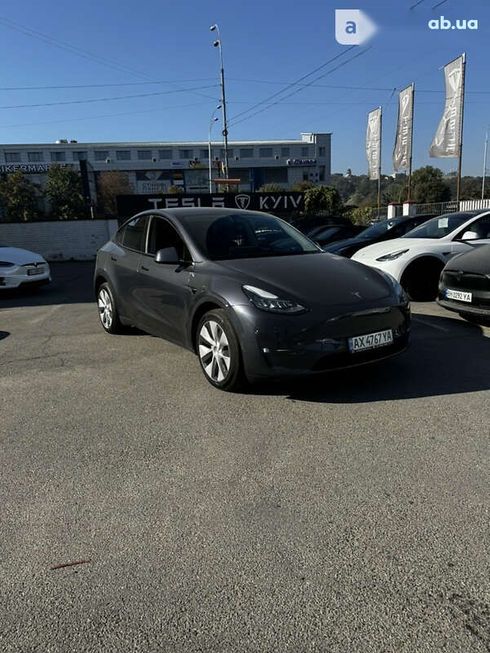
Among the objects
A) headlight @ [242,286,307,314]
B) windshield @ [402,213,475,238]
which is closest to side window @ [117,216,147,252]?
headlight @ [242,286,307,314]

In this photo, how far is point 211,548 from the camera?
2264 mm

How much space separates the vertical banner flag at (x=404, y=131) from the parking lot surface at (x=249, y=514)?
22912mm

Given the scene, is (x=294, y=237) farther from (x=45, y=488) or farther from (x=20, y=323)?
(x=20, y=323)

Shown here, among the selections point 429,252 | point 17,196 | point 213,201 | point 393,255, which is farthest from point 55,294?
point 17,196

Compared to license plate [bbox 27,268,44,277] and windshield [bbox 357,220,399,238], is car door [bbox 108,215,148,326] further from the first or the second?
windshield [bbox 357,220,399,238]

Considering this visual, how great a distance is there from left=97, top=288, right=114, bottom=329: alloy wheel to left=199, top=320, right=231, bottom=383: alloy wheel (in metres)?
2.33

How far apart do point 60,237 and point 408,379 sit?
19090 mm

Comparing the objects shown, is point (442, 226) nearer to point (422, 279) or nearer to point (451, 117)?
point (422, 279)

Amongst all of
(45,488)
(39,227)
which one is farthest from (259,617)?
(39,227)

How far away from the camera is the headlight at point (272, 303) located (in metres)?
3.75

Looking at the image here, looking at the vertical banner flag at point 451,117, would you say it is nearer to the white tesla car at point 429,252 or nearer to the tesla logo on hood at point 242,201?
the tesla logo on hood at point 242,201

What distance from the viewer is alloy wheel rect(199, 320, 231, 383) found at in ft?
13.2

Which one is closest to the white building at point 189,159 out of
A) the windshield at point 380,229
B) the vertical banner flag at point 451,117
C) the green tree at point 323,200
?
Answer: the green tree at point 323,200

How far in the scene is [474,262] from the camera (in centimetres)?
605
